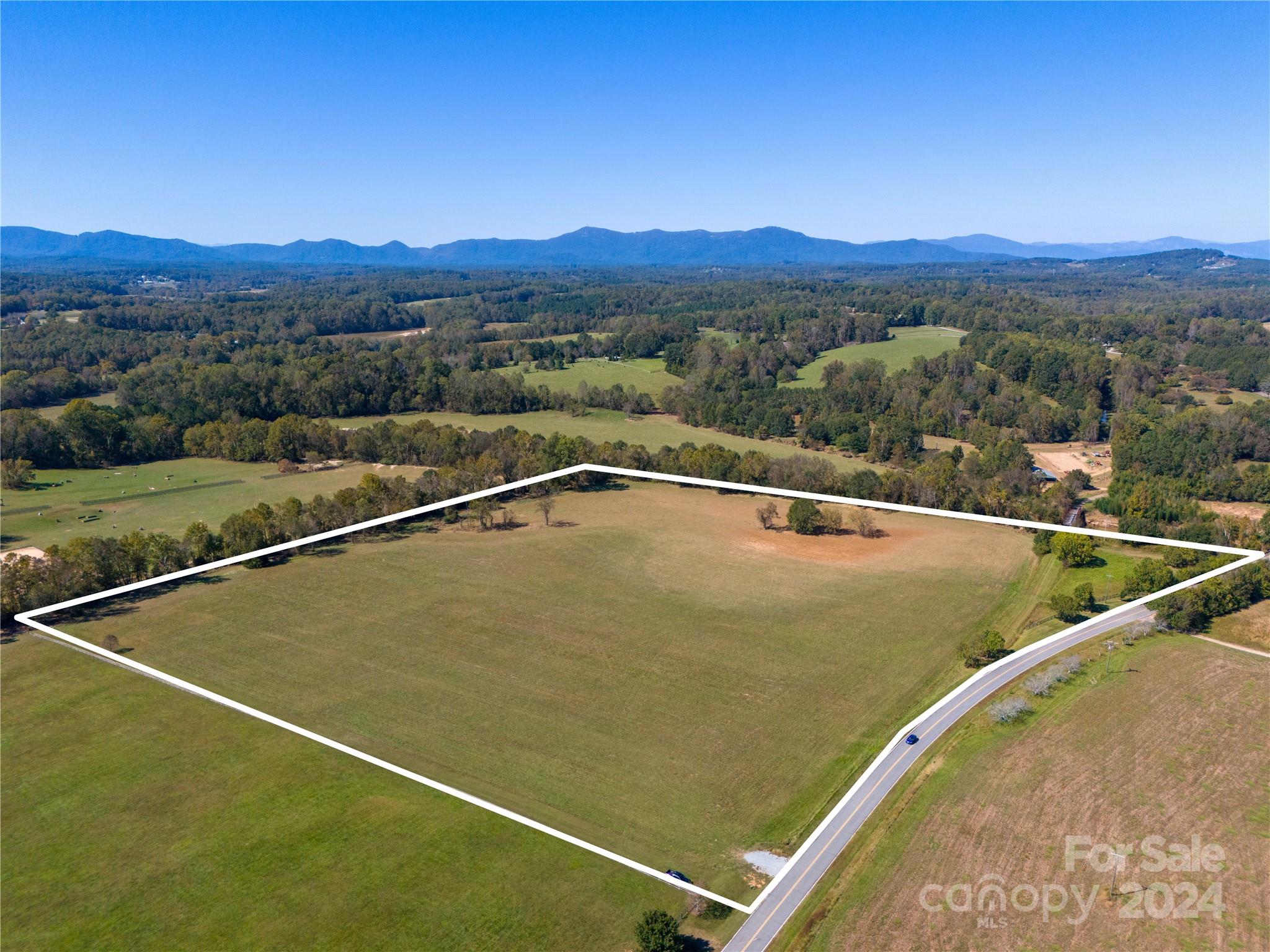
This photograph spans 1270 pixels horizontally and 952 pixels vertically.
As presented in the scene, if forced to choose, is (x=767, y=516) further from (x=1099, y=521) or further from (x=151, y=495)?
(x=151, y=495)

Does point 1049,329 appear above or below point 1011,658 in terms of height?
above

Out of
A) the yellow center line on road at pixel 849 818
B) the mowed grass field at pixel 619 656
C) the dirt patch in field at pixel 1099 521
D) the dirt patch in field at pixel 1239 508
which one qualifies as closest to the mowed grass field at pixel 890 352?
the dirt patch in field at pixel 1099 521

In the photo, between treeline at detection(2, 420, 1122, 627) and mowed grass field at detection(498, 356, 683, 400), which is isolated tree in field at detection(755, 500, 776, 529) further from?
mowed grass field at detection(498, 356, 683, 400)

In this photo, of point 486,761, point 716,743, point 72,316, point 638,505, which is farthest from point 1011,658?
point 72,316

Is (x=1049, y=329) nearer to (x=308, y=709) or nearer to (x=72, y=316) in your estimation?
(x=308, y=709)

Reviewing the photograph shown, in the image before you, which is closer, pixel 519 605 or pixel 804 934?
pixel 804 934

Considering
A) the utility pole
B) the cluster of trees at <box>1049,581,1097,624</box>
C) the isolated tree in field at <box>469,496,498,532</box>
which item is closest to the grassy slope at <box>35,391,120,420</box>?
the isolated tree in field at <box>469,496,498,532</box>
